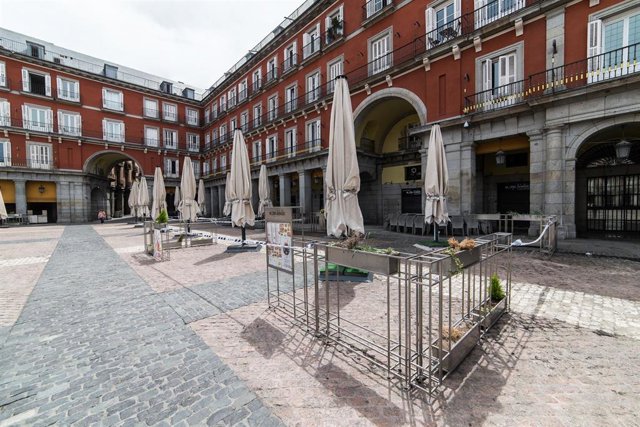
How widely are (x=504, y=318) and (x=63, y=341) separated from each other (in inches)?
248

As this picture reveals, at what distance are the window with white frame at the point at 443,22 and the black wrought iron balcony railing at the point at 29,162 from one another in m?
36.7

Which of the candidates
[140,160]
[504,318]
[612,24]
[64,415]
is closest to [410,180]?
[612,24]

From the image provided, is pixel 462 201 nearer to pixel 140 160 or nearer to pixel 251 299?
pixel 251 299

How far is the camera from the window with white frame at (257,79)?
27.2 m

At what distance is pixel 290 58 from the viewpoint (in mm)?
23562

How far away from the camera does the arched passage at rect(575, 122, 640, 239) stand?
12.7 m

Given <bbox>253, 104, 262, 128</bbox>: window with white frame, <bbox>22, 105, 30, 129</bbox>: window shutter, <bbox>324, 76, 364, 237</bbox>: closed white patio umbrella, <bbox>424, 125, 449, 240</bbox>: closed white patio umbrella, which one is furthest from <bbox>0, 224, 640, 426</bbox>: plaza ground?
<bbox>22, 105, 30, 129</bbox>: window shutter

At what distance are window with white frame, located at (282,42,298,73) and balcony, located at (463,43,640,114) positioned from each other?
51.2 ft

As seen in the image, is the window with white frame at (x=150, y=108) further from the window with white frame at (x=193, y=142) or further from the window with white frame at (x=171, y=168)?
the window with white frame at (x=171, y=168)

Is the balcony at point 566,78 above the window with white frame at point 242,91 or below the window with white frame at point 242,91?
below

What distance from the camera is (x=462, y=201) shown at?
13219mm

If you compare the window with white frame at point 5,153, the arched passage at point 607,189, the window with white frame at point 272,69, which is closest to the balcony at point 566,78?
the arched passage at point 607,189

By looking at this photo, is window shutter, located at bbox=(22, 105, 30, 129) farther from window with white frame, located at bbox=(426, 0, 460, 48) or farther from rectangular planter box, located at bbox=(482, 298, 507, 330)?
rectangular planter box, located at bbox=(482, 298, 507, 330)

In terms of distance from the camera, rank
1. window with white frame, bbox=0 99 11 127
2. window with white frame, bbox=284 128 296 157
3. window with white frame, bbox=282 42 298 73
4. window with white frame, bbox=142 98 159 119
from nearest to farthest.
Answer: window with white frame, bbox=282 42 298 73
window with white frame, bbox=284 128 296 157
window with white frame, bbox=0 99 11 127
window with white frame, bbox=142 98 159 119
